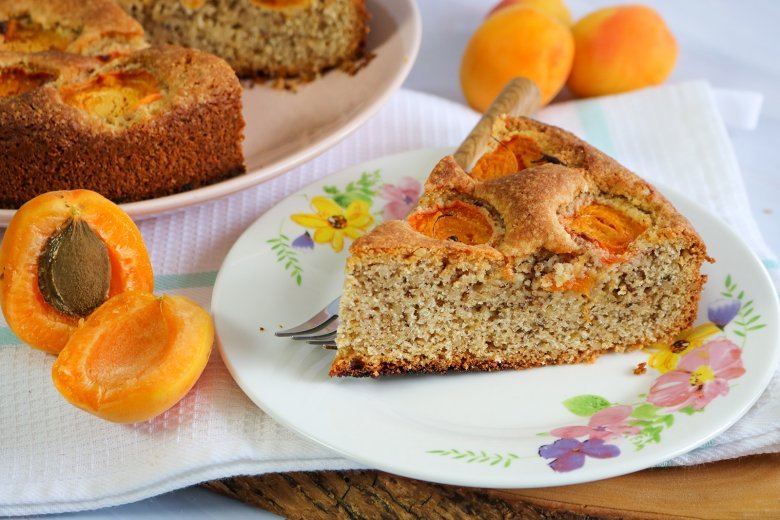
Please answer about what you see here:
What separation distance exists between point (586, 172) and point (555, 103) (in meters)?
1.54

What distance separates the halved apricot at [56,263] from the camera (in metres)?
2.52

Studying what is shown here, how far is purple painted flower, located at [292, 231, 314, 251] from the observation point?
3.00 metres

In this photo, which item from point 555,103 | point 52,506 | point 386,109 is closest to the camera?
point 52,506

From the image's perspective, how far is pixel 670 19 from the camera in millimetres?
4984

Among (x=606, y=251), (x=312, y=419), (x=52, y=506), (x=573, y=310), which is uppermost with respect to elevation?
(x=606, y=251)

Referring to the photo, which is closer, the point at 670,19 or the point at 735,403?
the point at 735,403

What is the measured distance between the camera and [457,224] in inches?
105

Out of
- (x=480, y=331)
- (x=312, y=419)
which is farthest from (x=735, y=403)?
(x=312, y=419)

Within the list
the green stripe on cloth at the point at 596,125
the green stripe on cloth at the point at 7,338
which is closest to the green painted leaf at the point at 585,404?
the green stripe on cloth at the point at 596,125

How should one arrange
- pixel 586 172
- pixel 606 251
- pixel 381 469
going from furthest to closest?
pixel 586 172
pixel 606 251
pixel 381 469

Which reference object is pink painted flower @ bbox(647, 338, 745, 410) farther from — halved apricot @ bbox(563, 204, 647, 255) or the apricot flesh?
the apricot flesh

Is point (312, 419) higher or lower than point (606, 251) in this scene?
lower

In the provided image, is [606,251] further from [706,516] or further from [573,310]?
[706,516]

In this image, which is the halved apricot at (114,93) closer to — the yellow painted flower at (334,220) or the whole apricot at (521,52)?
the yellow painted flower at (334,220)
